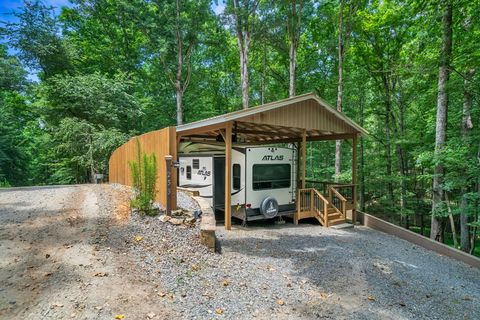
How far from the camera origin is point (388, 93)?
15.5 metres

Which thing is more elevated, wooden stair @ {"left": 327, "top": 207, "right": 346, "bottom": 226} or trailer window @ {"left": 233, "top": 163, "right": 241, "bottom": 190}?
trailer window @ {"left": 233, "top": 163, "right": 241, "bottom": 190}

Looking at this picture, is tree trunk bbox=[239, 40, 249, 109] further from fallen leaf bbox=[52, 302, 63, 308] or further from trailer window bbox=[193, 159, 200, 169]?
fallen leaf bbox=[52, 302, 63, 308]

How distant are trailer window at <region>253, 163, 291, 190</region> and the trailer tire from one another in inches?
17.4

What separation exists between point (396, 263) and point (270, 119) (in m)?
4.85

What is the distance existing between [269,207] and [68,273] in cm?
597

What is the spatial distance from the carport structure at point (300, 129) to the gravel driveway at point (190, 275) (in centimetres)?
244

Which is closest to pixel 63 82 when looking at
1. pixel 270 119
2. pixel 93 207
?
pixel 93 207

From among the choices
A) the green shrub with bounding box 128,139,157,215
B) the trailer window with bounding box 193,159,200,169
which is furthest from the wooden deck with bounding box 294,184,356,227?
the green shrub with bounding box 128,139,157,215

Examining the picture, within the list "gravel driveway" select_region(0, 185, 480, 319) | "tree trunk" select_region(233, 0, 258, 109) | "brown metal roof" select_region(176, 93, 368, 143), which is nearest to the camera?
"gravel driveway" select_region(0, 185, 480, 319)

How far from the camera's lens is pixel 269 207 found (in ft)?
27.6

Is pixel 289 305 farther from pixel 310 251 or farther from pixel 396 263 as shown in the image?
pixel 396 263

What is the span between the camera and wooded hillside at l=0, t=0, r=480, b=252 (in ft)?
43.8

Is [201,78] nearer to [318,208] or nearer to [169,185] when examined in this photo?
[318,208]

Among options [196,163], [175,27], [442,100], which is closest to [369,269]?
[442,100]
